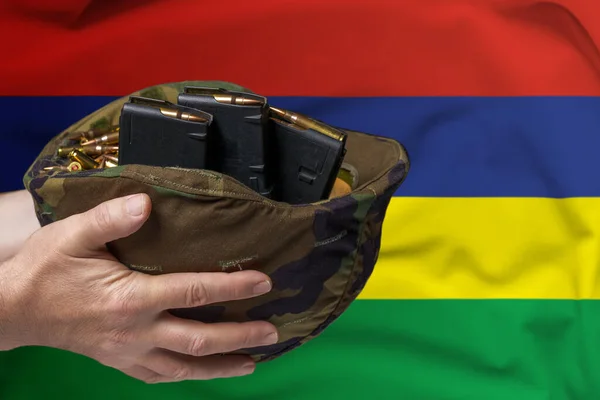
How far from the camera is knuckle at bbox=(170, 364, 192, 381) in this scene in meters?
0.67

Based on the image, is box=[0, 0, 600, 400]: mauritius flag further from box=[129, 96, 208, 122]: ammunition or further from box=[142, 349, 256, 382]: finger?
box=[129, 96, 208, 122]: ammunition

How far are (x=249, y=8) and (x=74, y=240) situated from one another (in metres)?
0.51

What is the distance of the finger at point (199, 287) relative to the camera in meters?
0.56

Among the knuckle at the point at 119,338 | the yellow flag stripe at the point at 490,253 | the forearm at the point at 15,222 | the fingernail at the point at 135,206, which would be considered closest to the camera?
the fingernail at the point at 135,206

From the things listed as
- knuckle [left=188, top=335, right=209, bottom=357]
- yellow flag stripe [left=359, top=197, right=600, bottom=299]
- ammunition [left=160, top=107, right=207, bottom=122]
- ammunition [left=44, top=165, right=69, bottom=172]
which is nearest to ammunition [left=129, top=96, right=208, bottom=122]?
ammunition [left=160, top=107, right=207, bottom=122]

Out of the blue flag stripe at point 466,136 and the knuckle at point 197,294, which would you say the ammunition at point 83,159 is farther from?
the blue flag stripe at point 466,136

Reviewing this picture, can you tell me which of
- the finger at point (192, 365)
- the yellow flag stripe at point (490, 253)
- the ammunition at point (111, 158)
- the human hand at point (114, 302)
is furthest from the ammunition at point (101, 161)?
the yellow flag stripe at point (490, 253)

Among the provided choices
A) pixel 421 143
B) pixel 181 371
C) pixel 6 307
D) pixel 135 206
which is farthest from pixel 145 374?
pixel 421 143

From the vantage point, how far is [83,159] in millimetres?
652

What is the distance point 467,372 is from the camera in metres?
0.92

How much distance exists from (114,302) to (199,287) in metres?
0.09

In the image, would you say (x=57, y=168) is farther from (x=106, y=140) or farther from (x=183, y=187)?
(x=183, y=187)

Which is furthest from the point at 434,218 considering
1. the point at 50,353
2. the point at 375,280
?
the point at 50,353

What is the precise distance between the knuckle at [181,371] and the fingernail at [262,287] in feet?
0.52
